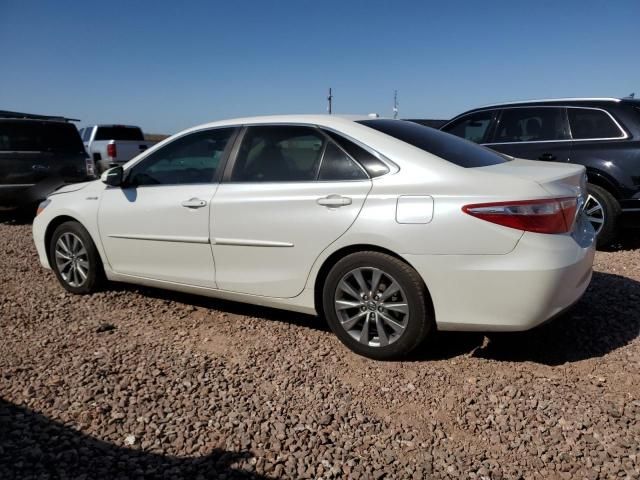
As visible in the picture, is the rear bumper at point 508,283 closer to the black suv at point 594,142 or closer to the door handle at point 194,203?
the door handle at point 194,203

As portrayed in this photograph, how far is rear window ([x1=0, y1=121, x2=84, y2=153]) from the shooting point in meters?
8.73

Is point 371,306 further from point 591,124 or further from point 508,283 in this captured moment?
point 591,124

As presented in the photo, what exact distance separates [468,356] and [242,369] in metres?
1.47

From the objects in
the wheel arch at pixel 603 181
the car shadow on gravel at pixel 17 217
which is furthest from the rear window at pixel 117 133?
the wheel arch at pixel 603 181

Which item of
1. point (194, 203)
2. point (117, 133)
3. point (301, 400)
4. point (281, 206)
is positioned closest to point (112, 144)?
point (117, 133)

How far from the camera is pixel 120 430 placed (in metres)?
2.75

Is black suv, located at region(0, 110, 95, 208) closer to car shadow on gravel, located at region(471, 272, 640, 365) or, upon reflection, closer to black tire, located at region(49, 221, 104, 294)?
black tire, located at region(49, 221, 104, 294)

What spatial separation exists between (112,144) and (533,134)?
37.6 feet

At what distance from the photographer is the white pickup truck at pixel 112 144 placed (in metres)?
14.6

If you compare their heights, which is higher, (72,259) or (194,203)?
(194,203)

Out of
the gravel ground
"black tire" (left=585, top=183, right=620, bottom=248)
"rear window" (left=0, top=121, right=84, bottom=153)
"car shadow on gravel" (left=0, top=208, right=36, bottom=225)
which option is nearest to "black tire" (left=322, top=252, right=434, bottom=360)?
the gravel ground

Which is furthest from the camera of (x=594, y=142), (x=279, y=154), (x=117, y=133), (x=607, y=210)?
(x=117, y=133)

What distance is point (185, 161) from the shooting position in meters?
4.33

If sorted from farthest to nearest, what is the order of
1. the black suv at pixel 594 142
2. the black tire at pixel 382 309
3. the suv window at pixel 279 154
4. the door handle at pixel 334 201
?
the black suv at pixel 594 142 < the suv window at pixel 279 154 < the door handle at pixel 334 201 < the black tire at pixel 382 309
